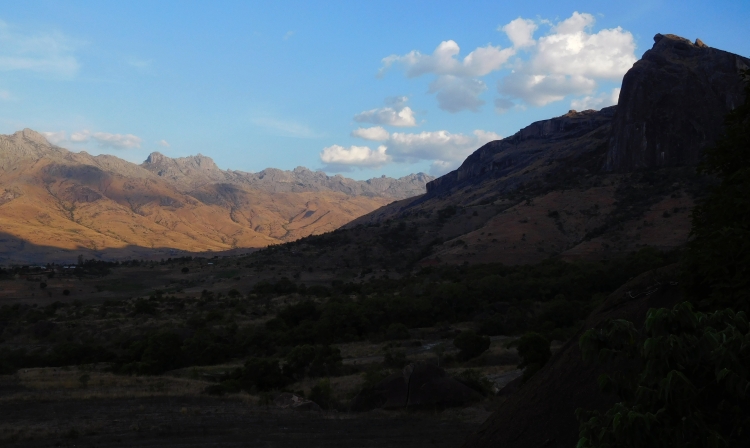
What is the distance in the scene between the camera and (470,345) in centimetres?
2984

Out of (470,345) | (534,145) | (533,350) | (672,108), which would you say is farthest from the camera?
(534,145)

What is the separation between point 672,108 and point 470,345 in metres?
75.4

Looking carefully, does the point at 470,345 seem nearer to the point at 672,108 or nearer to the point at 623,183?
the point at 623,183

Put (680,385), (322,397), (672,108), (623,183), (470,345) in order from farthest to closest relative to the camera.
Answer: (672,108) → (623,183) → (470,345) → (322,397) → (680,385)

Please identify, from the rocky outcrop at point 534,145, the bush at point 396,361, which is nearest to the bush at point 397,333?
the bush at point 396,361

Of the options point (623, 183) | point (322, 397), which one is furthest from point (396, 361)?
point (623, 183)

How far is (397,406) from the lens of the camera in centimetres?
1836

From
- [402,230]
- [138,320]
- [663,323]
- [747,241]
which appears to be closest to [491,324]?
[138,320]

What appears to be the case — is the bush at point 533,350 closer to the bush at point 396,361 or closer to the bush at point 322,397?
the bush at point 322,397

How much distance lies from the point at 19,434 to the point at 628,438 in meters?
15.2

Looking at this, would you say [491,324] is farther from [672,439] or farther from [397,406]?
[672,439]

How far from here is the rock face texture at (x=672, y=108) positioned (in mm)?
88125

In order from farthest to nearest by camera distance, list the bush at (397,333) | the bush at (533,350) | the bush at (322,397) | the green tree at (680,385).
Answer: the bush at (397,333)
the bush at (322,397)
the bush at (533,350)
the green tree at (680,385)

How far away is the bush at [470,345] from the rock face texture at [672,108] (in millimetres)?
69058
